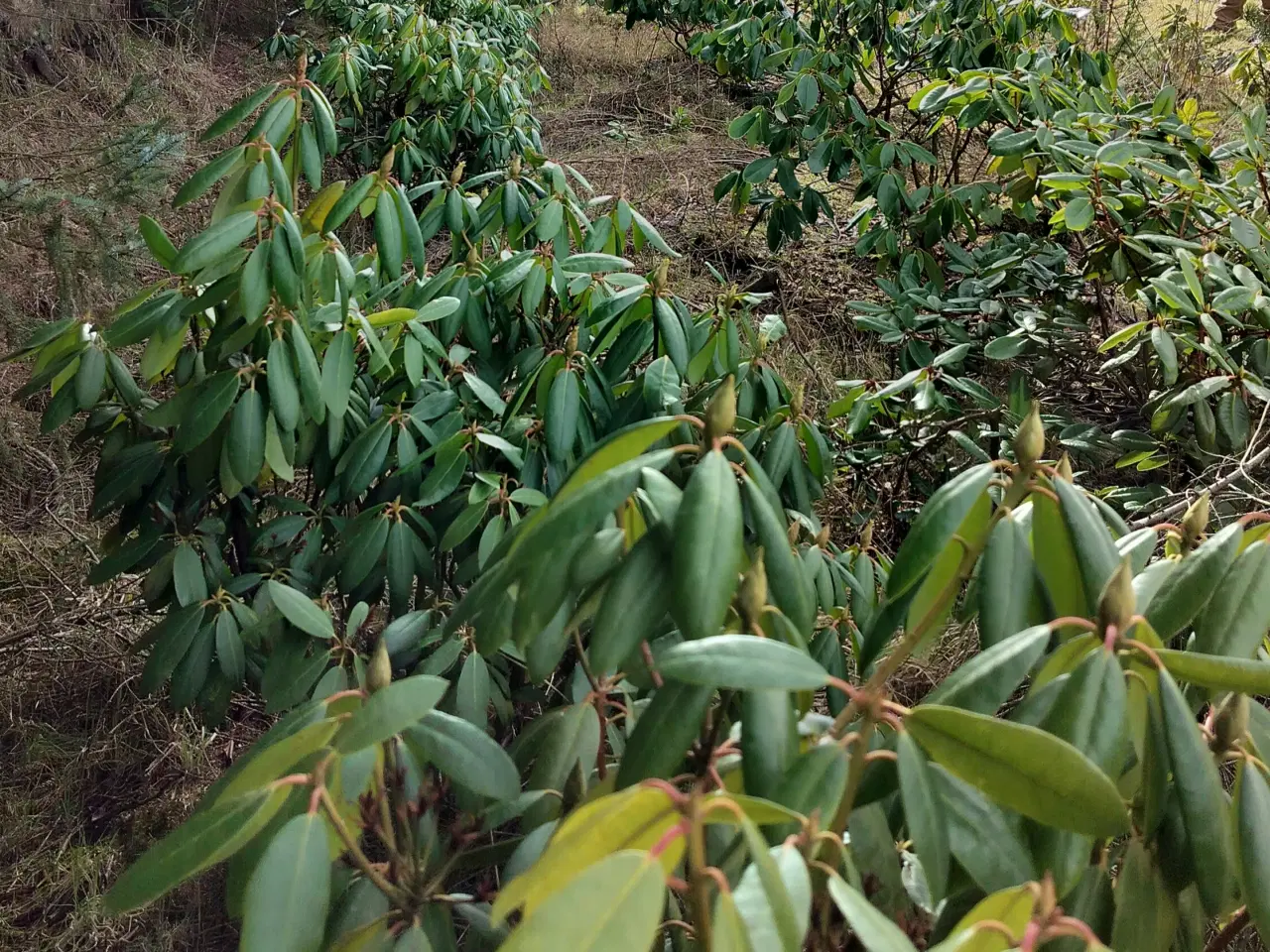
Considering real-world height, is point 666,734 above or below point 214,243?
below

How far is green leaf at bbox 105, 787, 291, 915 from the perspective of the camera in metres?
0.43

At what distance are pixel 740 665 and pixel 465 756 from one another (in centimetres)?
19

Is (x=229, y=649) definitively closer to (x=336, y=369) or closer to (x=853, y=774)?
(x=336, y=369)

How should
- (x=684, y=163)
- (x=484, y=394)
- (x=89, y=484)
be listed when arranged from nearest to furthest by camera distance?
(x=484, y=394) < (x=89, y=484) < (x=684, y=163)

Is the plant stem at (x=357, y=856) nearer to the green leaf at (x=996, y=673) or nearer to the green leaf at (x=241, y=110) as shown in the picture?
the green leaf at (x=996, y=673)

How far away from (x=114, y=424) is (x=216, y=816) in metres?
1.04

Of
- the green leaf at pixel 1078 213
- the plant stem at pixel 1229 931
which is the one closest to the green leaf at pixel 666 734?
the plant stem at pixel 1229 931

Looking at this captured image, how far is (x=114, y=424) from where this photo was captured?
1322 mm

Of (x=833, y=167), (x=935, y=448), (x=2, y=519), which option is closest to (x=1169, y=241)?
(x=935, y=448)

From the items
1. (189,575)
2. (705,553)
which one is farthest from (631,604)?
(189,575)

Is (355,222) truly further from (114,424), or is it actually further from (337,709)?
(337,709)

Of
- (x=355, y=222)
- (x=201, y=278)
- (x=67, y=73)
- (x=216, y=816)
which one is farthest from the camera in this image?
(x=67, y=73)

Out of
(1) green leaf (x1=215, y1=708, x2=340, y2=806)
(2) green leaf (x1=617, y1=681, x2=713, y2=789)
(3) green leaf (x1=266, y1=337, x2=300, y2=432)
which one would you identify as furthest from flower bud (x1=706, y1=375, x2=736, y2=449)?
(3) green leaf (x1=266, y1=337, x2=300, y2=432)

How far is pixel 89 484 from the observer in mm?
2559
